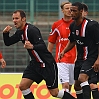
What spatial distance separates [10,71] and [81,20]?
3.52 metres

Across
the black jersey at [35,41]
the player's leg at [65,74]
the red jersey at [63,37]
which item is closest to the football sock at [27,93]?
the black jersey at [35,41]

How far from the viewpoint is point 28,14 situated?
44.9ft

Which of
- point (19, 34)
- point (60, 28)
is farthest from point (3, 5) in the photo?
point (19, 34)

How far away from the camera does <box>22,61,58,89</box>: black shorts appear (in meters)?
10.5

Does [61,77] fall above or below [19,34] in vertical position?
below

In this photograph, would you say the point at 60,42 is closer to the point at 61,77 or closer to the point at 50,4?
the point at 61,77

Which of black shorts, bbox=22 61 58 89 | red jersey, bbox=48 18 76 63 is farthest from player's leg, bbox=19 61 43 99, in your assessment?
red jersey, bbox=48 18 76 63

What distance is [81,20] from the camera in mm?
10312

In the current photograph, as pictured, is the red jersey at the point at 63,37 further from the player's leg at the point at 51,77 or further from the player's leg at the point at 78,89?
the player's leg at the point at 51,77

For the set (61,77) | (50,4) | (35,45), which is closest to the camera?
(35,45)

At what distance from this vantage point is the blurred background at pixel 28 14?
13414mm

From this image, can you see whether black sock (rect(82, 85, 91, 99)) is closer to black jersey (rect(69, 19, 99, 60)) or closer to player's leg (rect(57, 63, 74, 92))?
black jersey (rect(69, 19, 99, 60))

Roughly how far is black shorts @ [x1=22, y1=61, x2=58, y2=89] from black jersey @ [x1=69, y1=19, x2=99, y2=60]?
556 millimetres

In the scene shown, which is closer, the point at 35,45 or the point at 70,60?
the point at 35,45
